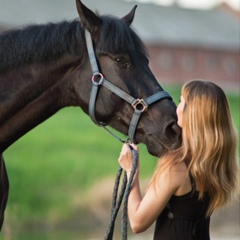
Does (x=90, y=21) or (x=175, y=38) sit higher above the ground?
(x=175, y=38)

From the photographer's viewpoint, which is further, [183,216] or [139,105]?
[139,105]

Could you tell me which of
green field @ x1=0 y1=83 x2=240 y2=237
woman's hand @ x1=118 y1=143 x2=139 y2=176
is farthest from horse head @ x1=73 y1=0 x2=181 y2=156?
green field @ x1=0 y1=83 x2=240 y2=237

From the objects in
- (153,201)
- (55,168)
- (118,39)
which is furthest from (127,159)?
(55,168)

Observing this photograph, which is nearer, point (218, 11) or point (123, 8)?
point (123, 8)

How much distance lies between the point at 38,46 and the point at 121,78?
1.90ft

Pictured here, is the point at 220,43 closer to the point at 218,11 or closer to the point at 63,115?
the point at 218,11

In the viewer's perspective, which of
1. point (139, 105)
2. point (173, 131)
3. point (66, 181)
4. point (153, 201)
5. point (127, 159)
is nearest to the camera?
point (153, 201)

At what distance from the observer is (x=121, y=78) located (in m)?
4.91

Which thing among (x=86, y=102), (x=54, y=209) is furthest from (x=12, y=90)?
(x=54, y=209)

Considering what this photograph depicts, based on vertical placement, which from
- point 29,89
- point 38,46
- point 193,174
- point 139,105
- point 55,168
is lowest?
point 193,174

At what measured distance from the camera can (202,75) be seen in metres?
55.6

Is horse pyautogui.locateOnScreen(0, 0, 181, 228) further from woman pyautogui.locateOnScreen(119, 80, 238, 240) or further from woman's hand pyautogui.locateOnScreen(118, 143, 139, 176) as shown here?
woman pyautogui.locateOnScreen(119, 80, 238, 240)

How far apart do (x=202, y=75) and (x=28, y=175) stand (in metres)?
42.2

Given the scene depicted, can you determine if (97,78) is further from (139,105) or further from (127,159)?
(127,159)
